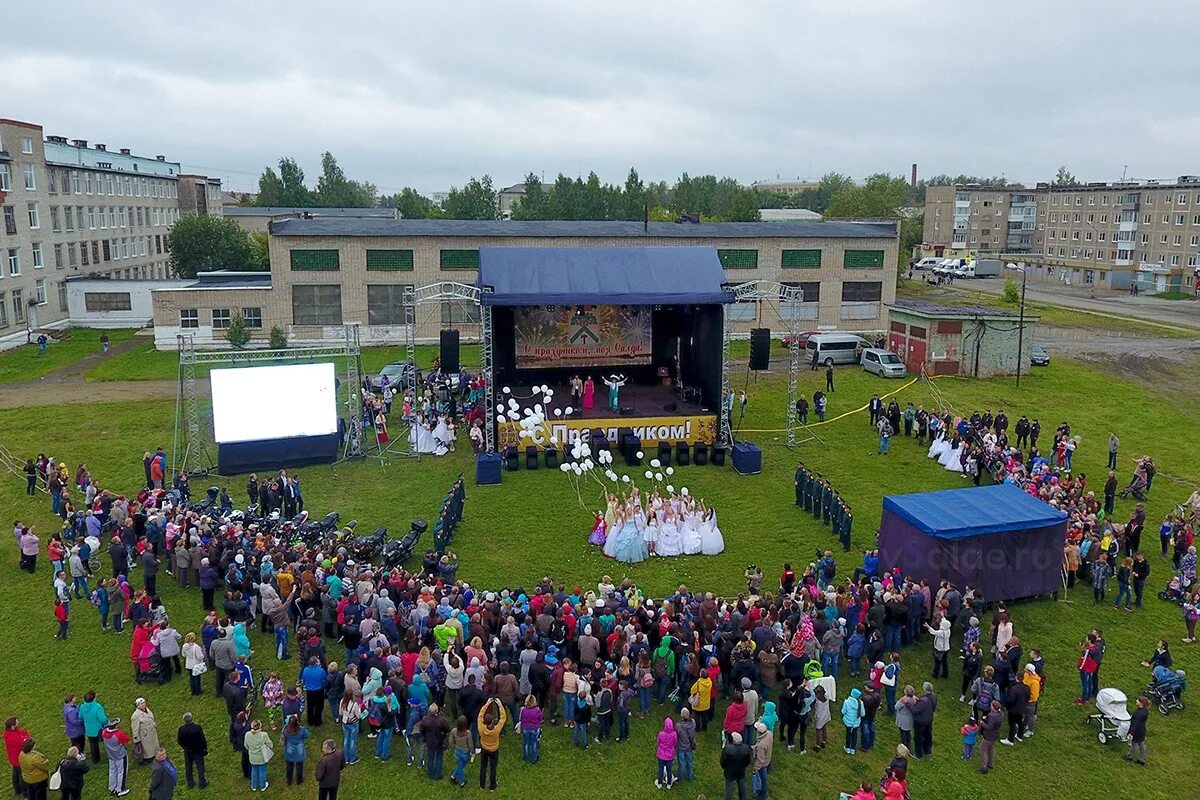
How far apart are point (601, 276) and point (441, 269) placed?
759 inches

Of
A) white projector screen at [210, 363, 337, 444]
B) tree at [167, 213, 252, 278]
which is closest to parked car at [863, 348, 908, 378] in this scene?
white projector screen at [210, 363, 337, 444]

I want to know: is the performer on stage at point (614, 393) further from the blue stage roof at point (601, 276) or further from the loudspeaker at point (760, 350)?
the loudspeaker at point (760, 350)

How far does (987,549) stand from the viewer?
51.3 feet

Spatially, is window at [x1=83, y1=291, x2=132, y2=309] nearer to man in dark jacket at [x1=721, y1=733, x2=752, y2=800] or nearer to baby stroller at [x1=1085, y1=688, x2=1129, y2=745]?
man in dark jacket at [x1=721, y1=733, x2=752, y2=800]

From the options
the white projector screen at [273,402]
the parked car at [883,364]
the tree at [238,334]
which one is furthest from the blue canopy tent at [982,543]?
the tree at [238,334]

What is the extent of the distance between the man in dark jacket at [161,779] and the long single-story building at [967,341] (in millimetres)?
32288

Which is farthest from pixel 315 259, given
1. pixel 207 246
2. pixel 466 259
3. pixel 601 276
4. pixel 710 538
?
pixel 710 538

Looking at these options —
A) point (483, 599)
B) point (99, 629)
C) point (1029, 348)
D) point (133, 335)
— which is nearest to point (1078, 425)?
point (1029, 348)

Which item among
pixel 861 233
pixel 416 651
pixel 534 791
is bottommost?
pixel 534 791

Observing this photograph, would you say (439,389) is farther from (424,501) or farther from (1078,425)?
(1078,425)

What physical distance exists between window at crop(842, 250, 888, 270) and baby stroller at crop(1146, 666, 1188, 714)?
3537 centimetres

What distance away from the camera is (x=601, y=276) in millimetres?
25734

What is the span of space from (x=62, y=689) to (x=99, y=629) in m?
2.01

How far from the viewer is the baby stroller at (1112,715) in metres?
12.0
